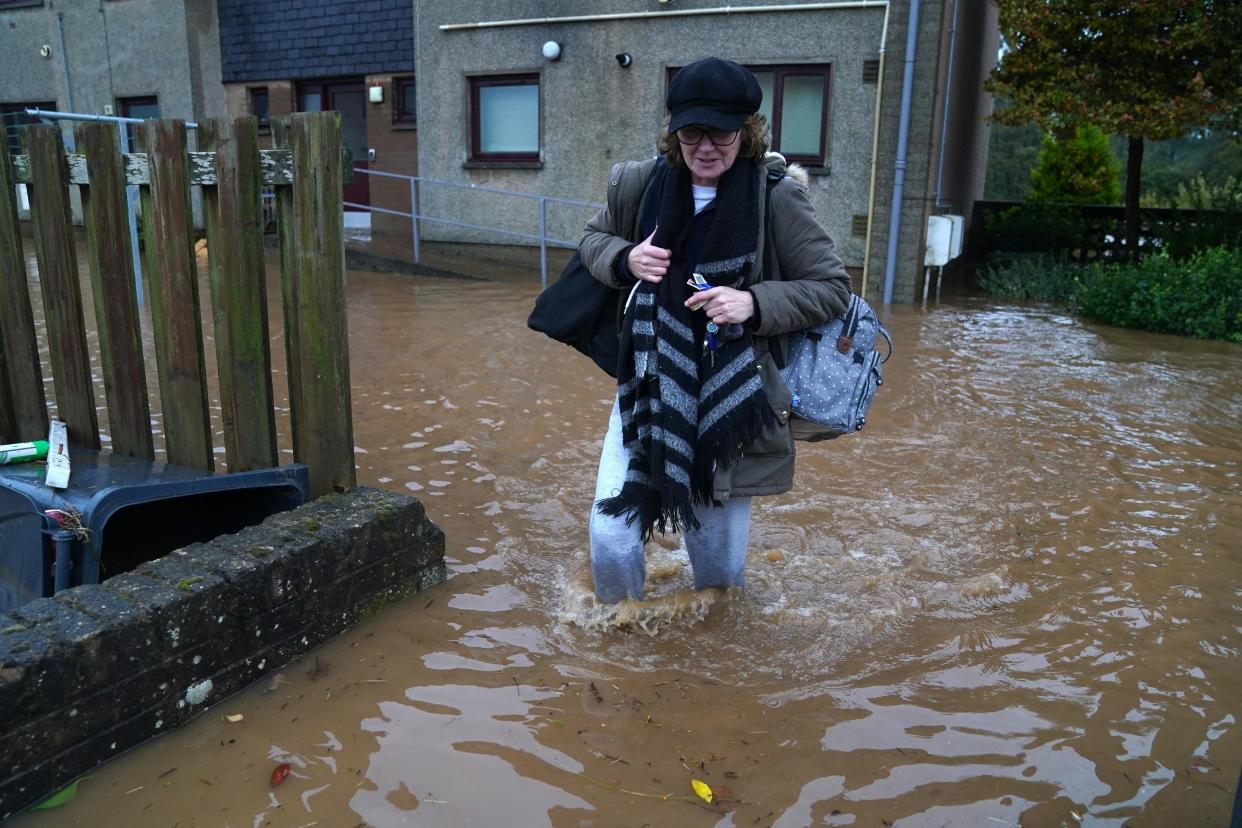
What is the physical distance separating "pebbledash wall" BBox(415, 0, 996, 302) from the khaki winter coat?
356 inches

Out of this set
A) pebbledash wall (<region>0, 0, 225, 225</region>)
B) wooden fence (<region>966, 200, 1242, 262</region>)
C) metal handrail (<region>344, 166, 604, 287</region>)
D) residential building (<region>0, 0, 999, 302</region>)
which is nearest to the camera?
residential building (<region>0, 0, 999, 302</region>)

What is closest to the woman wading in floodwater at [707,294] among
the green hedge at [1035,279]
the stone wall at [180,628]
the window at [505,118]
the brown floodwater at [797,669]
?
the brown floodwater at [797,669]

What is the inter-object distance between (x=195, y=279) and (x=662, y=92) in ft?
33.3

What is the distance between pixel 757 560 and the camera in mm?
4047

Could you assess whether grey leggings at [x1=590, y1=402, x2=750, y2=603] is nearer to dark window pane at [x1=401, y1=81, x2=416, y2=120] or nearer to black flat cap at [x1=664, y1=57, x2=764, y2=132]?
black flat cap at [x1=664, y1=57, x2=764, y2=132]

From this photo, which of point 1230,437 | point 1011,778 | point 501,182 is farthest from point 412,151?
point 1011,778

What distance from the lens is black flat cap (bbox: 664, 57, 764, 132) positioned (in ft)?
8.82

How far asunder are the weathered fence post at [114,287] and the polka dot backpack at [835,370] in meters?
2.26

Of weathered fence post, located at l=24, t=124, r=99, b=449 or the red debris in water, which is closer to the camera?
the red debris in water

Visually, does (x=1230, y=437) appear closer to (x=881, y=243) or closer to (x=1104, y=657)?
(x=1104, y=657)

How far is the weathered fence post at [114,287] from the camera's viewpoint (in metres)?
3.45

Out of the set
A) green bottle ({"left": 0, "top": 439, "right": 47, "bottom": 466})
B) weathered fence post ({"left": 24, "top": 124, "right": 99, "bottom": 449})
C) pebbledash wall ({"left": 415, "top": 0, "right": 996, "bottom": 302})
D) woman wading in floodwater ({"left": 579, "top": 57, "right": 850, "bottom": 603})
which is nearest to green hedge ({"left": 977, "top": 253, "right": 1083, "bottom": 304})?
pebbledash wall ({"left": 415, "top": 0, "right": 996, "bottom": 302})

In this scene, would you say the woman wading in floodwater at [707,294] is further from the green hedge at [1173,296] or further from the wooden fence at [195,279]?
the green hedge at [1173,296]

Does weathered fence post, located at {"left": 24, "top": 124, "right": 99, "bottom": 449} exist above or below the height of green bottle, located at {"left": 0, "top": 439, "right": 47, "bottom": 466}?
above
